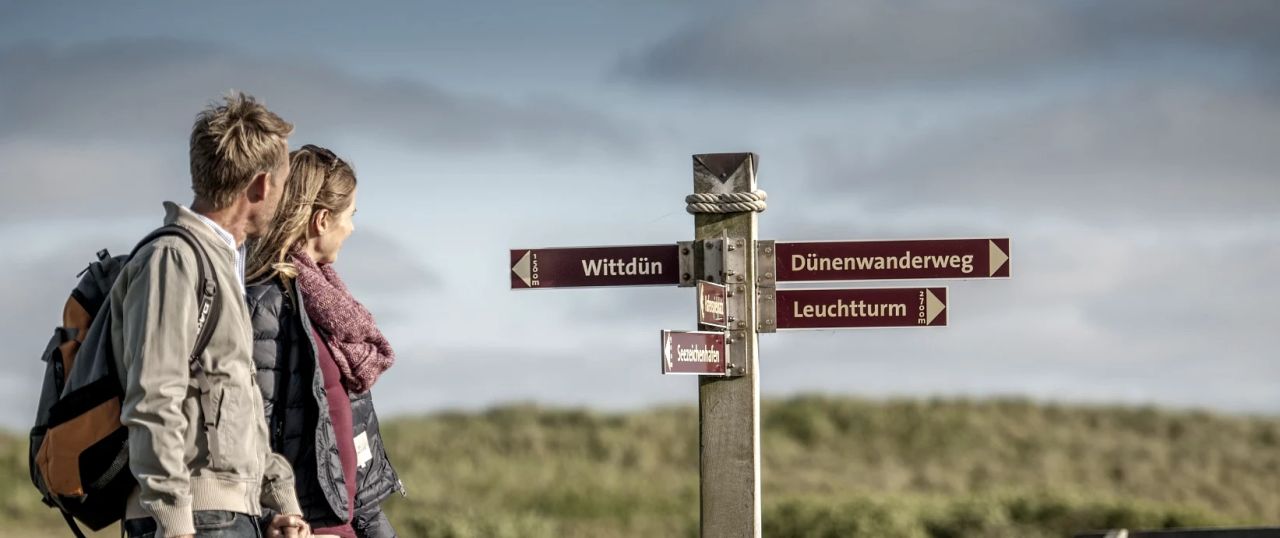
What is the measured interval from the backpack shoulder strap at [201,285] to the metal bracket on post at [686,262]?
2.76 meters

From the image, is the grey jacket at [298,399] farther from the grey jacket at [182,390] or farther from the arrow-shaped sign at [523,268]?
the arrow-shaped sign at [523,268]

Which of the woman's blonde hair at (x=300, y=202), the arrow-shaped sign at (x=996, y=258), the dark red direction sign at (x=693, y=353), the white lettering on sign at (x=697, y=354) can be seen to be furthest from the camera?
the arrow-shaped sign at (x=996, y=258)

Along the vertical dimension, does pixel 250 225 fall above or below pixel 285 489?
above

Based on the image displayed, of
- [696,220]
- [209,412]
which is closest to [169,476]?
[209,412]

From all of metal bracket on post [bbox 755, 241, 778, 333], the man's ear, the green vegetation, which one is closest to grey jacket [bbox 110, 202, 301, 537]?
the man's ear

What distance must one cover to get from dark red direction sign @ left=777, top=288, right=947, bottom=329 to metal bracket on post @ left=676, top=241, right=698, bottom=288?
364 mm

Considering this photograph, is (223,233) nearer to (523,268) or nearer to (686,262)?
(523,268)

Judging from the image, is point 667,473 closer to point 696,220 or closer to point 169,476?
point 696,220

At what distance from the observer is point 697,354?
5312mm

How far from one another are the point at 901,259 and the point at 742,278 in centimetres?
64

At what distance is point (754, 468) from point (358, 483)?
2073mm

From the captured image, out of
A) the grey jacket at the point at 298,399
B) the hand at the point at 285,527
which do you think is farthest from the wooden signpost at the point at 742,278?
the hand at the point at 285,527

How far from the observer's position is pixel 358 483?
12.8 ft

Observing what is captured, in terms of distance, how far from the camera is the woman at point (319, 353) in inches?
139
